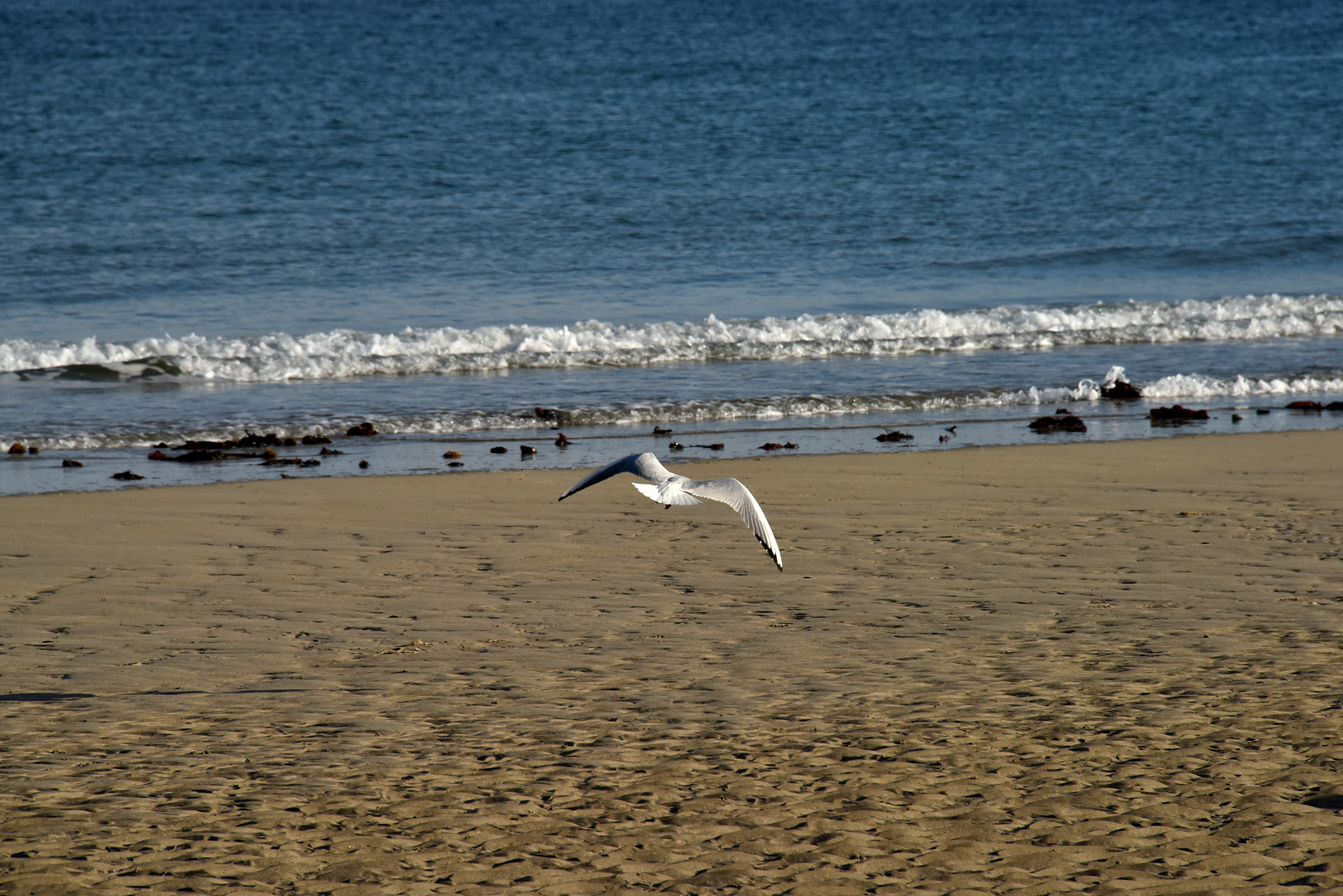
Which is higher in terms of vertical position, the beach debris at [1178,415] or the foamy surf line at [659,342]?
the foamy surf line at [659,342]

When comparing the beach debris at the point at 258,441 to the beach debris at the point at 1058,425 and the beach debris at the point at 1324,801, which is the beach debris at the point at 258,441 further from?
the beach debris at the point at 1324,801

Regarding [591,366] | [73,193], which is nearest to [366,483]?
[591,366]

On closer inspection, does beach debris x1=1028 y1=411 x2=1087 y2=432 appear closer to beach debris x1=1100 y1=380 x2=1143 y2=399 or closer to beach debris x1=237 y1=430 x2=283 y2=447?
beach debris x1=1100 y1=380 x2=1143 y2=399

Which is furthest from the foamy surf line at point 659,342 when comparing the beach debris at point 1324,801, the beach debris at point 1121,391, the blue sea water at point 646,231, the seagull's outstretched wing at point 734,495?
the beach debris at point 1324,801

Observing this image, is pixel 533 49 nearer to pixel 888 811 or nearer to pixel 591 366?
pixel 591 366

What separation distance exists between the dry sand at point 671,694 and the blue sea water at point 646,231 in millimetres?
2674

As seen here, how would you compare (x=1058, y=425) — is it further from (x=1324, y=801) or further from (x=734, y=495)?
(x=1324, y=801)

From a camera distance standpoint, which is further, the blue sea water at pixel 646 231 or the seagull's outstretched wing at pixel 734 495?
the blue sea water at pixel 646 231

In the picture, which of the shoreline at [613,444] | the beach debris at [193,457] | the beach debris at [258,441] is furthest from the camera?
the beach debris at [258,441]

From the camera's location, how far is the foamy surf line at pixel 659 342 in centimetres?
1449

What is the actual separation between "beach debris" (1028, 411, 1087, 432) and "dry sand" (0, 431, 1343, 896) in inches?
99.1

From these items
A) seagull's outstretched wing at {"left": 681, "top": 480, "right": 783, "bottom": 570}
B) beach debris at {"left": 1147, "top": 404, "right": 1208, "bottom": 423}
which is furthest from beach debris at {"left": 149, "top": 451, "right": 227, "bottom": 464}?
beach debris at {"left": 1147, "top": 404, "right": 1208, "bottom": 423}

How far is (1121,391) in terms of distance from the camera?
1309 centimetres

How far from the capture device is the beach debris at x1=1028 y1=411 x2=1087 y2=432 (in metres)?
11.4
